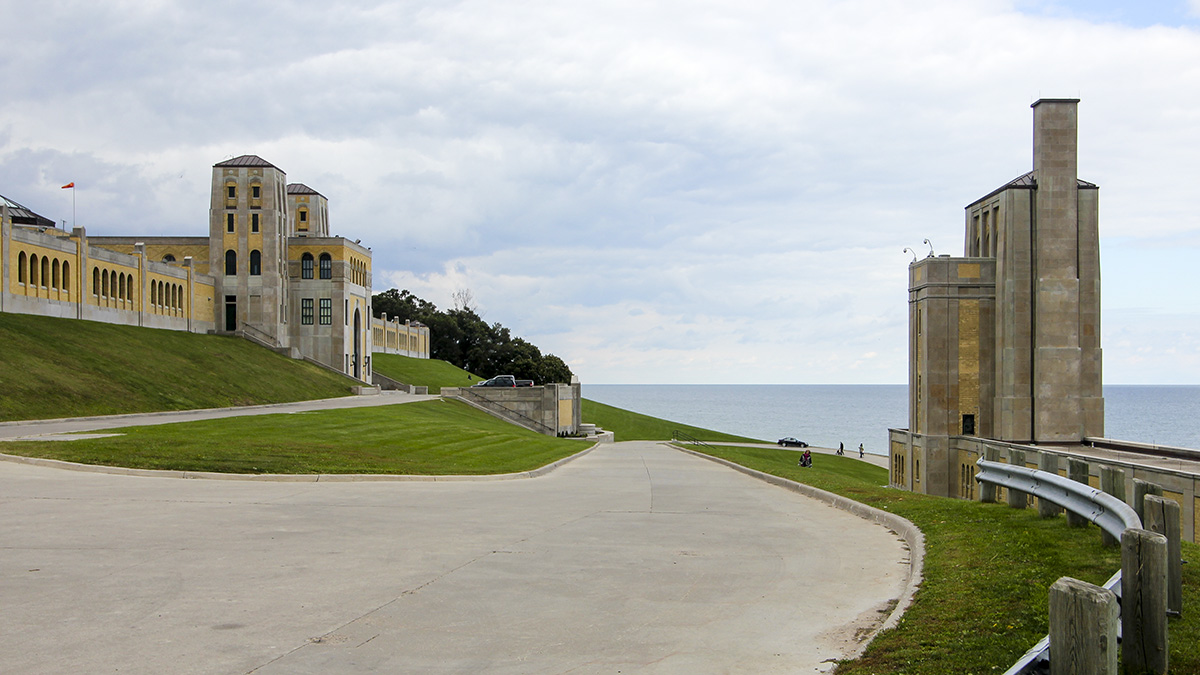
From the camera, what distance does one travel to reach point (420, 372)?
98188 millimetres

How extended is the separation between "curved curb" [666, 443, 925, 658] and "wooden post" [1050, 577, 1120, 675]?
2363mm

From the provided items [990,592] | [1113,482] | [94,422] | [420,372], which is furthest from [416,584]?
[420,372]

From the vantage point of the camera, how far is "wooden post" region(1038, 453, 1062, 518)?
1188cm

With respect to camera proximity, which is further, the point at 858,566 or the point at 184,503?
the point at 184,503

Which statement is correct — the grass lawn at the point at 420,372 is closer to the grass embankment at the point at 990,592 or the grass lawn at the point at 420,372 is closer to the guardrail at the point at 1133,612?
the grass embankment at the point at 990,592

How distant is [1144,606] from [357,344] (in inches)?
3200

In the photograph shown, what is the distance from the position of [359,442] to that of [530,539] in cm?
1775

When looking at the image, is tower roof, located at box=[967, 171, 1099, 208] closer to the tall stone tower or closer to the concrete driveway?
the concrete driveway

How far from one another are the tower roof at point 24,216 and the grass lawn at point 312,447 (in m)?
41.6

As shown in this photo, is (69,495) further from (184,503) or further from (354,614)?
(354,614)

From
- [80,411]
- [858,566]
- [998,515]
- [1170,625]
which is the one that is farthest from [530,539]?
[80,411]

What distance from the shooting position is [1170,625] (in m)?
6.50

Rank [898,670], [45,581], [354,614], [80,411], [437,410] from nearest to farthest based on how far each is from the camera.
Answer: [898,670] < [354,614] < [45,581] < [80,411] < [437,410]

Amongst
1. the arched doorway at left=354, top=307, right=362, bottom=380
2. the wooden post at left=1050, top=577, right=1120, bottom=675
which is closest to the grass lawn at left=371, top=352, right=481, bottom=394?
the arched doorway at left=354, top=307, right=362, bottom=380
